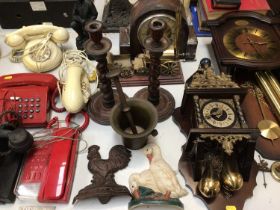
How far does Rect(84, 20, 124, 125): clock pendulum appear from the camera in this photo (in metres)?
0.67

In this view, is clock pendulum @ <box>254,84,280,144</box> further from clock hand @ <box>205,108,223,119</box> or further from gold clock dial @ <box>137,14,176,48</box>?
gold clock dial @ <box>137,14,176,48</box>

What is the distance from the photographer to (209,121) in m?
0.73

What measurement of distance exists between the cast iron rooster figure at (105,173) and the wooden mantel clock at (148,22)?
344 millimetres

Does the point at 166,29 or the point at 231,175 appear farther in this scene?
the point at 166,29

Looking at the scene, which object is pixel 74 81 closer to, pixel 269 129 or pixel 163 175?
pixel 163 175

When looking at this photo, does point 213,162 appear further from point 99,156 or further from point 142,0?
point 142,0

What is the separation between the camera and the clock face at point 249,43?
2.89ft

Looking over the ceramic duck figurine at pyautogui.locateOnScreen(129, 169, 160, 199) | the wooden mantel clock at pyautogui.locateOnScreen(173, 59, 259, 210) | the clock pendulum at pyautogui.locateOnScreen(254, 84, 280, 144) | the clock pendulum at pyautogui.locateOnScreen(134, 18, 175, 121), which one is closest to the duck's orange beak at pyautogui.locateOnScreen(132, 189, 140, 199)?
the ceramic duck figurine at pyautogui.locateOnScreen(129, 169, 160, 199)

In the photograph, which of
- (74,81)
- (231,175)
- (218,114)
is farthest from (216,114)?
(74,81)

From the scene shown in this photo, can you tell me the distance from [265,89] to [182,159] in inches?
13.8

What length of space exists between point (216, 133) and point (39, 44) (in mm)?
640

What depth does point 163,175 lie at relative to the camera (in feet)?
2.39

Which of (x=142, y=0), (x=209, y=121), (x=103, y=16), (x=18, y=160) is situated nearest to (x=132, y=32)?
(x=142, y=0)

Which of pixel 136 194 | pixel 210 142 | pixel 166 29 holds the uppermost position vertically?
pixel 166 29
